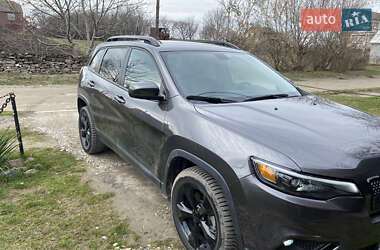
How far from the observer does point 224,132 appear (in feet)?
7.13

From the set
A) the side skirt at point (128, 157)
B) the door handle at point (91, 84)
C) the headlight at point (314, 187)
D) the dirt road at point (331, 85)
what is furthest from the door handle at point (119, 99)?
the dirt road at point (331, 85)

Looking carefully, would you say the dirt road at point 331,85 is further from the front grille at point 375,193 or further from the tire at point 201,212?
the front grille at point 375,193

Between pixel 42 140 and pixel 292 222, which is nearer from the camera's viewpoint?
pixel 292 222

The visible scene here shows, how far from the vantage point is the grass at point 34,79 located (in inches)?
513

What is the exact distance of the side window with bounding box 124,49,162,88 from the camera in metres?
3.12

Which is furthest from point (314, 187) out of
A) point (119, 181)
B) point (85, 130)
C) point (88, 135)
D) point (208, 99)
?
point (85, 130)

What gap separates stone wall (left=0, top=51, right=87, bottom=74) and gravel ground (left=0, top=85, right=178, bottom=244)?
8.63 m

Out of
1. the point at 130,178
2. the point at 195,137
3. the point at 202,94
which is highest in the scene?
the point at 202,94

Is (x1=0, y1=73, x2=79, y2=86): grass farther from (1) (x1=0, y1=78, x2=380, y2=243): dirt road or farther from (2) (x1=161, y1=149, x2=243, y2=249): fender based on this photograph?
(2) (x1=161, y1=149, x2=243, y2=249): fender

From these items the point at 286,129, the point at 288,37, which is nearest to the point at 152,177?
the point at 286,129

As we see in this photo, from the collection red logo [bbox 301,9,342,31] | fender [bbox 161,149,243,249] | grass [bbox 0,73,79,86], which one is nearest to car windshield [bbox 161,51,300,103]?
fender [bbox 161,149,243,249]

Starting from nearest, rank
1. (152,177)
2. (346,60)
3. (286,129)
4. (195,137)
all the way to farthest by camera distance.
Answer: (286,129), (195,137), (152,177), (346,60)

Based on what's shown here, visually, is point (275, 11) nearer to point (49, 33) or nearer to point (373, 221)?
point (49, 33)

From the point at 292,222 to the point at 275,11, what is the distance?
20195mm
